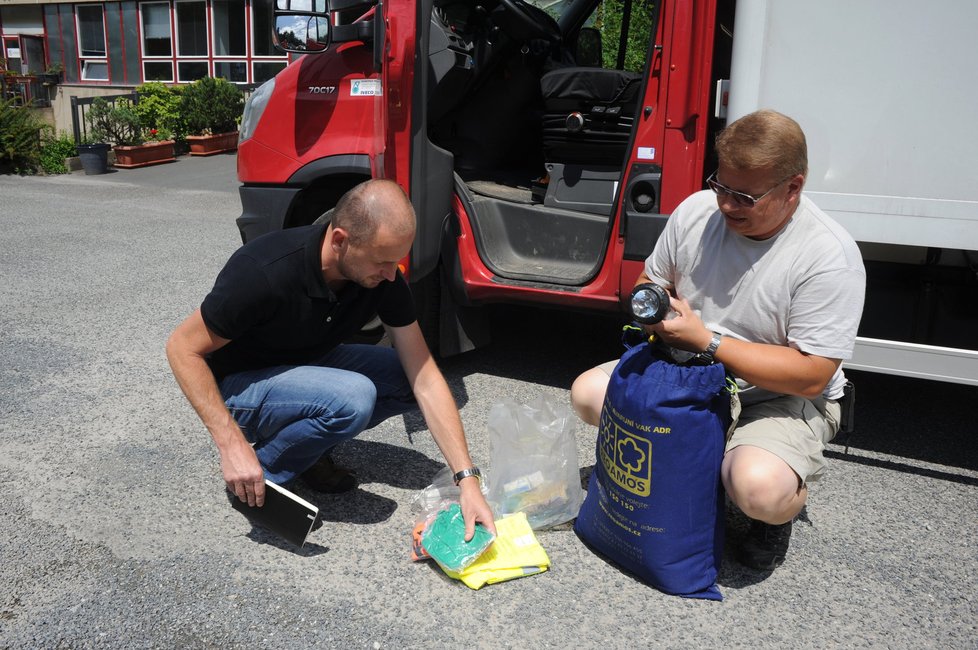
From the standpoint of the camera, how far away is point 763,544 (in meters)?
2.63

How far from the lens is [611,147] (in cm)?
423

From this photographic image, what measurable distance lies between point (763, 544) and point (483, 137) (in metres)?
3.05

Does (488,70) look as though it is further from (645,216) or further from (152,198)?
(152,198)

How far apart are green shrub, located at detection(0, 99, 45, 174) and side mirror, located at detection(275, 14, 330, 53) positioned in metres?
10.0

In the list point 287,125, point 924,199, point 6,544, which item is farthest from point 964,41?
point 6,544

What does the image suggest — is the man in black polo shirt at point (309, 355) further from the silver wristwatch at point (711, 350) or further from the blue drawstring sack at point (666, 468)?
the silver wristwatch at point (711, 350)

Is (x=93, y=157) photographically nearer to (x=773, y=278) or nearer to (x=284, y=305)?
(x=284, y=305)

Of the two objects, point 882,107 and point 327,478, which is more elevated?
point 882,107

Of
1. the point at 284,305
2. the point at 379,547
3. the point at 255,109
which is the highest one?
the point at 255,109

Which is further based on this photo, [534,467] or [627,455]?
[534,467]

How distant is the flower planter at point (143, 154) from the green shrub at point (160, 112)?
416 millimetres

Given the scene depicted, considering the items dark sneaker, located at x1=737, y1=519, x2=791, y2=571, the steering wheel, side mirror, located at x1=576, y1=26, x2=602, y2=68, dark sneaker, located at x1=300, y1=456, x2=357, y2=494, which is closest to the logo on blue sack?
dark sneaker, located at x1=737, y1=519, x2=791, y2=571

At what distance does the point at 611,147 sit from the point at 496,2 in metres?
1.12

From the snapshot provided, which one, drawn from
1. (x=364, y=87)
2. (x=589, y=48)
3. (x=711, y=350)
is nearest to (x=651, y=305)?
(x=711, y=350)
